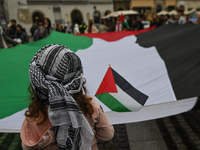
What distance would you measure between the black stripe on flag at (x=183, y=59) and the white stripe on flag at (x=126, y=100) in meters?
0.78

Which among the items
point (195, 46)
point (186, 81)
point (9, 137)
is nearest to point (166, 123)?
point (186, 81)

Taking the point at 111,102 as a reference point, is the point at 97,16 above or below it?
above

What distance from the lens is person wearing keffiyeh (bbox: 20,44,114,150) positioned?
943 mm

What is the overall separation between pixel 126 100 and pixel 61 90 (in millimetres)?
994

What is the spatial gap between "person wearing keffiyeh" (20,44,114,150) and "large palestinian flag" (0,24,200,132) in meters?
0.84

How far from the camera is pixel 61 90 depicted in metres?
0.94

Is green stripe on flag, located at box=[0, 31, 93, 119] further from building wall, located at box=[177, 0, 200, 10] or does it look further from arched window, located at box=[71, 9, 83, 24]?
building wall, located at box=[177, 0, 200, 10]

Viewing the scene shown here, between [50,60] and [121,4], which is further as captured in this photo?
[121,4]

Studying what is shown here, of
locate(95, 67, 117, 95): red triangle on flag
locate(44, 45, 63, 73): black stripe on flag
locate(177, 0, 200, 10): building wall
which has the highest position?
locate(177, 0, 200, 10): building wall

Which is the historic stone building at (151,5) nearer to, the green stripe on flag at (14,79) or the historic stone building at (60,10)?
the historic stone building at (60,10)

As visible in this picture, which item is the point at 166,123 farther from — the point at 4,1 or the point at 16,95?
the point at 4,1

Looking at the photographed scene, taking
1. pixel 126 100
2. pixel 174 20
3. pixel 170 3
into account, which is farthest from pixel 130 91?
pixel 170 3

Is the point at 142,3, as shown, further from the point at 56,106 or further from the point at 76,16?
the point at 56,106

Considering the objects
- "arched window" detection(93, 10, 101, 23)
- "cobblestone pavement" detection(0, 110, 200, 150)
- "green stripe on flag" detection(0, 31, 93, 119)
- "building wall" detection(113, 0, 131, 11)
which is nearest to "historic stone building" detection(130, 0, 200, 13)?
"building wall" detection(113, 0, 131, 11)
